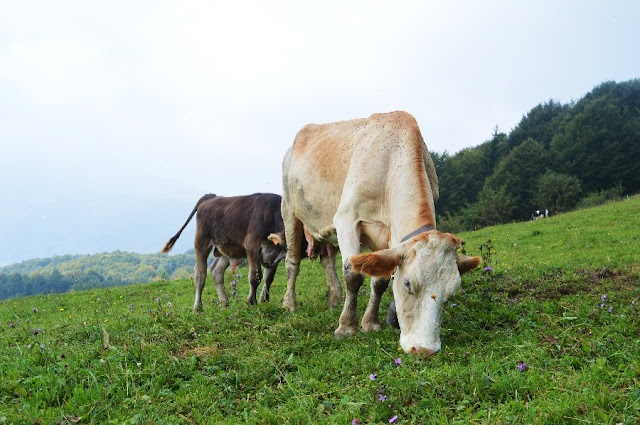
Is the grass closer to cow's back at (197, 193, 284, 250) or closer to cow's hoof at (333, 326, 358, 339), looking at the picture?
cow's hoof at (333, 326, 358, 339)

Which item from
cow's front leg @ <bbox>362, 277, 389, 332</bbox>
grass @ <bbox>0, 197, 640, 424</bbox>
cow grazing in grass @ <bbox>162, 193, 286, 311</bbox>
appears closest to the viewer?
grass @ <bbox>0, 197, 640, 424</bbox>

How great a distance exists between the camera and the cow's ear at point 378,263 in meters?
4.28

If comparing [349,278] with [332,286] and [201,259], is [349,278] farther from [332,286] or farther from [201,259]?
[201,259]

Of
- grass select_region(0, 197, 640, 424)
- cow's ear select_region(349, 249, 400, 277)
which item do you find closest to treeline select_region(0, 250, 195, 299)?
grass select_region(0, 197, 640, 424)

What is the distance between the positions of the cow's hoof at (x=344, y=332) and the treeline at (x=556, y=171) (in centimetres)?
3958

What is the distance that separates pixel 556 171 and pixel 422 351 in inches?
2098

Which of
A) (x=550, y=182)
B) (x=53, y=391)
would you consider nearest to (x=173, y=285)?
(x=53, y=391)

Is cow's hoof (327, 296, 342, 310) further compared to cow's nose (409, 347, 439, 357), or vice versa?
cow's hoof (327, 296, 342, 310)

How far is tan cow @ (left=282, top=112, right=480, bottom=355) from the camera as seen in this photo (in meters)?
4.11

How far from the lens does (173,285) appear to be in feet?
54.5

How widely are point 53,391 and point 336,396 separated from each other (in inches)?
89.6

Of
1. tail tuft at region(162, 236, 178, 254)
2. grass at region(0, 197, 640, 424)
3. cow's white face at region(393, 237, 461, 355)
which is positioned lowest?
grass at region(0, 197, 640, 424)

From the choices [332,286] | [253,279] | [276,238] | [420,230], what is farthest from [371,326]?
[253,279]

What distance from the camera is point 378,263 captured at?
4281mm
